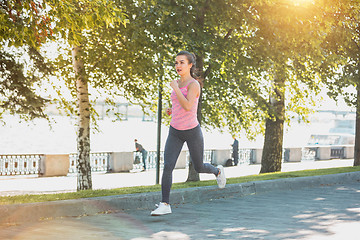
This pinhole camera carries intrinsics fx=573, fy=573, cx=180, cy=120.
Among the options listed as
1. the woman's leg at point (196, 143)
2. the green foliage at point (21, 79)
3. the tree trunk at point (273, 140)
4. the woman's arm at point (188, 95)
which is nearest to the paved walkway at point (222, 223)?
the woman's leg at point (196, 143)

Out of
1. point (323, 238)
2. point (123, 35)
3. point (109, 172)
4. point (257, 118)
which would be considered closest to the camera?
→ point (323, 238)

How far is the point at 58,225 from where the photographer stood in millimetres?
5984

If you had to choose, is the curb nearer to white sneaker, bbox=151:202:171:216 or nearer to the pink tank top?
white sneaker, bbox=151:202:171:216

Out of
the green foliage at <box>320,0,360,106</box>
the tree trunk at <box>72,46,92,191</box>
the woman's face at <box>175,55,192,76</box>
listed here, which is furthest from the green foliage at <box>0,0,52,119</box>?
the woman's face at <box>175,55,192,76</box>

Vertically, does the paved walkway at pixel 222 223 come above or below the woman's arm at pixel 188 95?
below

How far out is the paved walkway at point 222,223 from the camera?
5.54 m

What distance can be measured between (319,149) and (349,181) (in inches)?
1157

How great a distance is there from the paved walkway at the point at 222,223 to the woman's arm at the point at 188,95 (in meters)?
1.32

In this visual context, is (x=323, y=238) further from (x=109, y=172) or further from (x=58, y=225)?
(x=109, y=172)

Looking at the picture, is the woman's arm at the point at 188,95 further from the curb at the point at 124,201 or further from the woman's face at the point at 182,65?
the curb at the point at 124,201

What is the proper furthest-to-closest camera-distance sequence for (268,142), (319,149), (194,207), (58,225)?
1. (319,149)
2. (268,142)
3. (194,207)
4. (58,225)

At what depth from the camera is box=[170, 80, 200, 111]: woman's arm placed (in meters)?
6.39

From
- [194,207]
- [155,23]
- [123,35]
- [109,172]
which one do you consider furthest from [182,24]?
[109,172]

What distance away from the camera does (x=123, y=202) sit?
23.7ft
